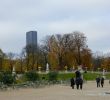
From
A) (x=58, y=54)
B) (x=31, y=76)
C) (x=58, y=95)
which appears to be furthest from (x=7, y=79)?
(x=58, y=54)

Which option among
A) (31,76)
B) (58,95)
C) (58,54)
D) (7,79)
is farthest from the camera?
(58,54)

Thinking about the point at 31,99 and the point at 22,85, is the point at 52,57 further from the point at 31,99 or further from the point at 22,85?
the point at 31,99

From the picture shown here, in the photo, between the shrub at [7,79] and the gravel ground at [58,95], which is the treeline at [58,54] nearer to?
the shrub at [7,79]

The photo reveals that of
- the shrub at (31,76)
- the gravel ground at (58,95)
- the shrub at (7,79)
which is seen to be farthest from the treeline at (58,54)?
the gravel ground at (58,95)

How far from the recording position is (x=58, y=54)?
10788 centimetres

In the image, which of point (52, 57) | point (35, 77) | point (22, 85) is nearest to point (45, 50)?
point (52, 57)

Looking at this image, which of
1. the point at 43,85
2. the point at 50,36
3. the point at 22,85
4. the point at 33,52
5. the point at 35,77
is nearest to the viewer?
the point at 22,85

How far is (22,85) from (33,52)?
2343 inches

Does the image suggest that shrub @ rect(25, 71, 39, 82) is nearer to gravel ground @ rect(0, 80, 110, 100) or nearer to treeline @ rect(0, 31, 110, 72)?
gravel ground @ rect(0, 80, 110, 100)

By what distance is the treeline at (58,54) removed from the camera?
4215 inches

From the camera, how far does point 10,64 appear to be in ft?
357

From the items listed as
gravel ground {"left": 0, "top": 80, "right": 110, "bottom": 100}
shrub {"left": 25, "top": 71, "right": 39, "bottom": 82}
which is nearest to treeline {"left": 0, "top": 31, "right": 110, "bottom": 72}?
shrub {"left": 25, "top": 71, "right": 39, "bottom": 82}

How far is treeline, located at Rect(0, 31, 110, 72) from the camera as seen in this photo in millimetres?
107062

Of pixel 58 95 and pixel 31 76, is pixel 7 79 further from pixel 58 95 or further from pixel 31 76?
pixel 58 95
